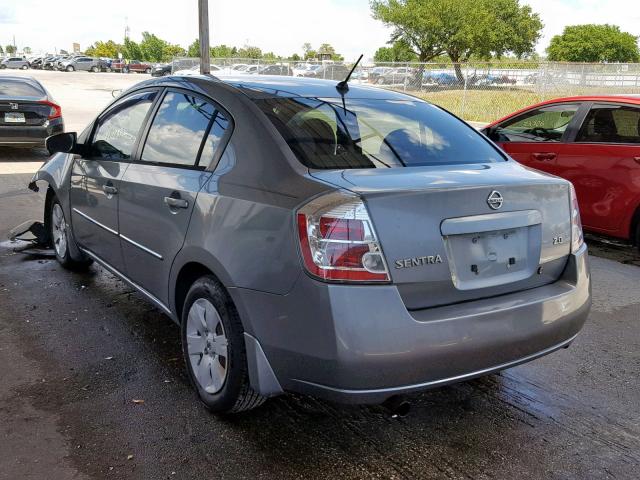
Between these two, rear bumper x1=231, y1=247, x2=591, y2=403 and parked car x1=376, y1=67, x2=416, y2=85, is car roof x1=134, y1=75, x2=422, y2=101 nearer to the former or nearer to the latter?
rear bumper x1=231, y1=247, x2=591, y2=403

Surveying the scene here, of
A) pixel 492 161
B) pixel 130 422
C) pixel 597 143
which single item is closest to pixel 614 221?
pixel 597 143

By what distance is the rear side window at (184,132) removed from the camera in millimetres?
3250

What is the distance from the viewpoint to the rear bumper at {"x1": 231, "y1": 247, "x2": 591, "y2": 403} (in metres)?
2.40

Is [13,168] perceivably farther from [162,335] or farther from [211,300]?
[211,300]

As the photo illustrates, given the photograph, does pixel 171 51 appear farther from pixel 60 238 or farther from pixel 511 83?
pixel 60 238

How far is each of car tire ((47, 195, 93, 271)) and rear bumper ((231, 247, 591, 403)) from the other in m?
3.06

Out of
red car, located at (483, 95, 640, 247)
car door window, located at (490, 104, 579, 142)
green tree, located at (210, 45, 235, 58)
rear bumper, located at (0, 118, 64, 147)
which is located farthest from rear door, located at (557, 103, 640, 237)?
green tree, located at (210, 45, 235, 58)

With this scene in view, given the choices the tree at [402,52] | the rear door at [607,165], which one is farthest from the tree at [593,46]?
the rear door at [607,165]

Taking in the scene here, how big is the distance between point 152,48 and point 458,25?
80649 mm

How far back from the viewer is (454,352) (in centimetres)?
254

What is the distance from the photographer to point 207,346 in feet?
10.3

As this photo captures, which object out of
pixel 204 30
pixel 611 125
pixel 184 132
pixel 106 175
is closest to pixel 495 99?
pixel 204 30

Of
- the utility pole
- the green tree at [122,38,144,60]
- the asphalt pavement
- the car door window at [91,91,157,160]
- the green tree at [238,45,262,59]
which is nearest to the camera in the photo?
the asphalt pavement

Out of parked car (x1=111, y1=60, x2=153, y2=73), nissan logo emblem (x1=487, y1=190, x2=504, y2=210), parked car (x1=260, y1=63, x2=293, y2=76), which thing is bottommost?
nissan logo emblem (x1=487, y1=190, x2=504, y2=210)
